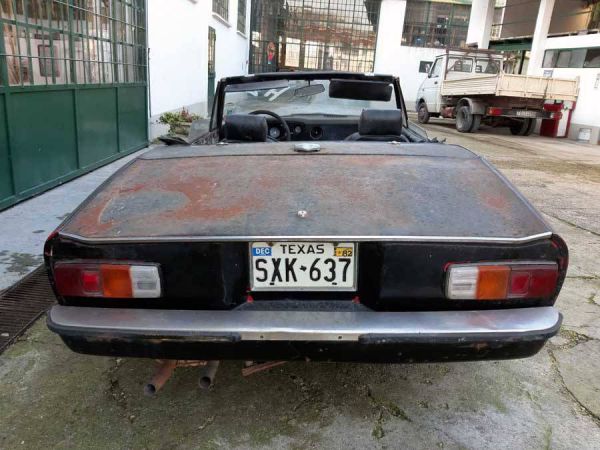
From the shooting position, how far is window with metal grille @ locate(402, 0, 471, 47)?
2278 centimetres

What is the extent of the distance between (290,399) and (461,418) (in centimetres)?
72

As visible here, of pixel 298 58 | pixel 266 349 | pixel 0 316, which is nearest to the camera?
pixel 266 349

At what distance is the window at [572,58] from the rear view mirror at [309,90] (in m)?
12.5

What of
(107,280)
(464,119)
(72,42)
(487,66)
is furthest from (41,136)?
(487,66)

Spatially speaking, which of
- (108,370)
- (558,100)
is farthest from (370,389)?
(558,100)

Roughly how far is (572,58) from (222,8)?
35.0ft

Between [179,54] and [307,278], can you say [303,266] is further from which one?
[179,54]

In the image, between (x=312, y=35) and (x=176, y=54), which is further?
(x=312, y=35)

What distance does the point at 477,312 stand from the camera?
1.71 m

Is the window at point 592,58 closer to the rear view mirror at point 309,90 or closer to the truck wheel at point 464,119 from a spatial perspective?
the truck wheel at point 464,119

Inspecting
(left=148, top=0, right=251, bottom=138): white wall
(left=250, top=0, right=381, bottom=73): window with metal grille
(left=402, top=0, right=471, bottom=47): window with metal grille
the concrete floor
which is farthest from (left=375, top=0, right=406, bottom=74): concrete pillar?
the concrete floor

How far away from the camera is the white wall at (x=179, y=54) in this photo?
8.48 metres

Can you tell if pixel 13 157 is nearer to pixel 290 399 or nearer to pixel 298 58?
pixel 290 399

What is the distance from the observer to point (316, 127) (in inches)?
157
